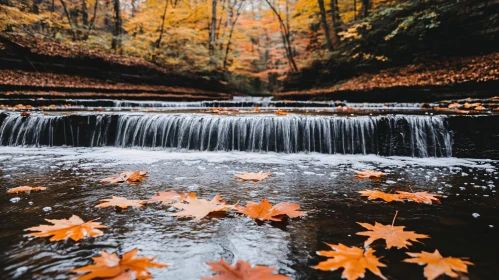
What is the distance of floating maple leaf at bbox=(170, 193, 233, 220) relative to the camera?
1817mm

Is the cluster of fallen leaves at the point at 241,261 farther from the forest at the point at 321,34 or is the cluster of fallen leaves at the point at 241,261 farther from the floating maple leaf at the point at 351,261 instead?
the forest at the point at 321,34

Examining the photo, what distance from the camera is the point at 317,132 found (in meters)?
4.71

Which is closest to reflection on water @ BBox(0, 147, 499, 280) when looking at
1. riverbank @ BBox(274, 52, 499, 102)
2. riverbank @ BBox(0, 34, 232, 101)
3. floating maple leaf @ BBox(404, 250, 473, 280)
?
floating maple leaf @ BBox(404, 250, 473, 280)

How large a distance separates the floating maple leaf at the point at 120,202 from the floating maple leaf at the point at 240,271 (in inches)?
39.8

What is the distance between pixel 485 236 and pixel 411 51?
1409 cm

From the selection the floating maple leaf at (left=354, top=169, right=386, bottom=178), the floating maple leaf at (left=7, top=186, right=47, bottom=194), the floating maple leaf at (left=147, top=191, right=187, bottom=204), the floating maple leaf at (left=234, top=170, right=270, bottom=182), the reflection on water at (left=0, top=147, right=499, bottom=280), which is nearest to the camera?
the reflection on water at (left=0, top=147, right=499, bottom=280)

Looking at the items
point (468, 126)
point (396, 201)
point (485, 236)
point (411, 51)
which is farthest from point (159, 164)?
point (411, 51)

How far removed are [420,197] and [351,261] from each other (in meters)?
1.26

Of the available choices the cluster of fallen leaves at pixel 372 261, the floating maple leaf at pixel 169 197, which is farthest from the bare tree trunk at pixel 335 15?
the cluster of fallen leaves at pixel 372 261

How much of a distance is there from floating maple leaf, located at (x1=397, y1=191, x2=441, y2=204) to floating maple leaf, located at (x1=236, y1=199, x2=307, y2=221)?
930 mm

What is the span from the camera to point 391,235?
1516mm

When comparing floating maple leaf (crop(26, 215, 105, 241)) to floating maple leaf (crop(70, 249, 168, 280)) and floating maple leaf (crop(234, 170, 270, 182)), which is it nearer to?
floating maple leaf (crop(70, 249, 168, 280))

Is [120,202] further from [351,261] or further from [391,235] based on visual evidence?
[391,235]

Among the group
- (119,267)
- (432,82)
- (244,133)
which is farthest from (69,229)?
(432,82)
